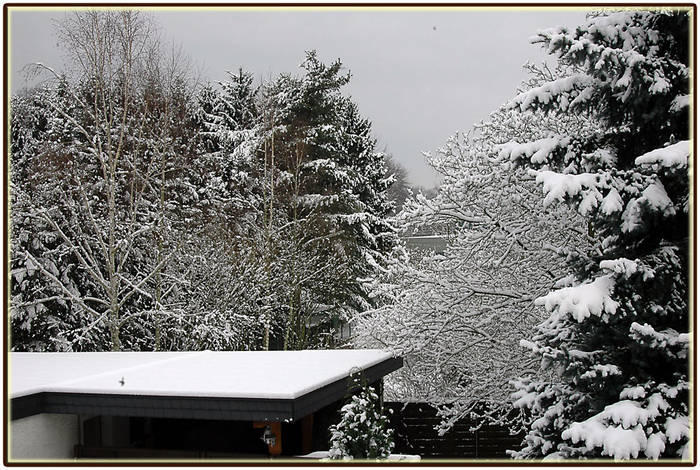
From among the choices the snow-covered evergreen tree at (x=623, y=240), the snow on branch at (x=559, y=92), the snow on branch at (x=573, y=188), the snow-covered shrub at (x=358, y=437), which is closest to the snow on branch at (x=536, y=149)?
the snow-covered evergreen tree at (x=623, y=240)

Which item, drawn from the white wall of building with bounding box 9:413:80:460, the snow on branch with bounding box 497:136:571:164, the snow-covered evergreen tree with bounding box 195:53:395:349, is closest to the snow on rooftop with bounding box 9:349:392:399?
the white wall of building with bounding box 9:413:80:460

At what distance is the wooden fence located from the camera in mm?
11633

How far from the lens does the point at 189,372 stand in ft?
26.9

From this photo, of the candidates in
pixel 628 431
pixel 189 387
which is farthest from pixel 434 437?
pixel 628 431

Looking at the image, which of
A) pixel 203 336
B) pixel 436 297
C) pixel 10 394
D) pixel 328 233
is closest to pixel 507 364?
pixel 436 297

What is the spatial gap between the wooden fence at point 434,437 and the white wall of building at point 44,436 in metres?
5.84

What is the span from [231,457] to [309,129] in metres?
12.2

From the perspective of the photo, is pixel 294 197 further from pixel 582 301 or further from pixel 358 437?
pixel 582 301

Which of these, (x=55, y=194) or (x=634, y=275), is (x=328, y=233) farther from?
(x=634, y=275)

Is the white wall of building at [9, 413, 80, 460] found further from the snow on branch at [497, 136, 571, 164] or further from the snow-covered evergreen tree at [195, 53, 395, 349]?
the snow-covered evergreen tree at [195, 53, 395, 349]

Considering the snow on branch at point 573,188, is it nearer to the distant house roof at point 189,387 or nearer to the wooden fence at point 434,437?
the distant house roof at point 189,387

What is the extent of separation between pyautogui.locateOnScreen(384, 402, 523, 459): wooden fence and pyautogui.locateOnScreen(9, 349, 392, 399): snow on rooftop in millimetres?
1815

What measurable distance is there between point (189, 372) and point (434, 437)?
548 cm

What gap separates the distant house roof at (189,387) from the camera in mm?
6527
